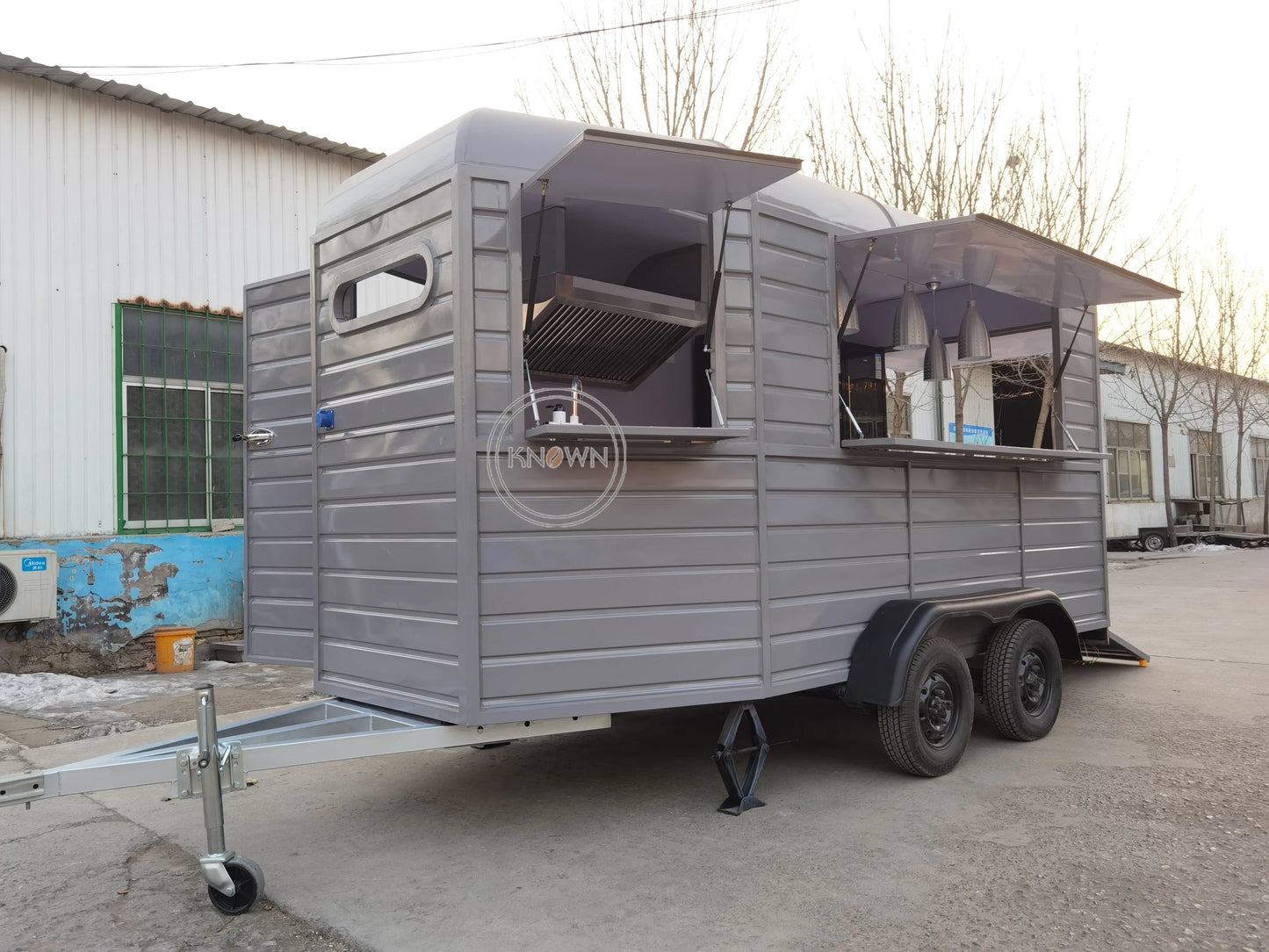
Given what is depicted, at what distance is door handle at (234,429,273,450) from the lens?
4.91 metres

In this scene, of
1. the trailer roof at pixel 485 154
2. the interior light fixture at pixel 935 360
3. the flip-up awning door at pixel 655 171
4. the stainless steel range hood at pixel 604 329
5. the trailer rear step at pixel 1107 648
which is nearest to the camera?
the flip-up awning door at pixel 655 171

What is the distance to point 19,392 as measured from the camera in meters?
7.46

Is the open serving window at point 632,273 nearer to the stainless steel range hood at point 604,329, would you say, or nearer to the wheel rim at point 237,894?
the stainless steel range hood at point 604,329

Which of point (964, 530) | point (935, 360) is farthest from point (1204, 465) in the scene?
point (964, 530)

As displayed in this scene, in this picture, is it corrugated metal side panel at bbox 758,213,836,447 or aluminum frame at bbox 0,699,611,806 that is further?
corrugated metal side panel at bbox 758,213,836,447

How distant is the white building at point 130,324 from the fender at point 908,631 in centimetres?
595

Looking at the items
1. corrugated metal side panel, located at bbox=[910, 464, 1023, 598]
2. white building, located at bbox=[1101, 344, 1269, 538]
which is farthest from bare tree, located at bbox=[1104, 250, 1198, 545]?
corrugated metal side panel, located at bbox=[910, 464, 1023, 598]

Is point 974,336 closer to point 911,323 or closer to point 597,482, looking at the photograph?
point 911,323

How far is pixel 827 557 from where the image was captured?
14.8 ft

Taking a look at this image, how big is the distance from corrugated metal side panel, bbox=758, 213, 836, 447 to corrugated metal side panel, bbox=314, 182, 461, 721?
Answer: 1.42 meters

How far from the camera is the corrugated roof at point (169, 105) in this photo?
7496 mm

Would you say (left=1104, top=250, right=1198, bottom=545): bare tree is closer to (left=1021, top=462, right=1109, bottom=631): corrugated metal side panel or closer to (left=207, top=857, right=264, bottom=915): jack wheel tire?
(left=1021, top=462, right=1109, bottom=631): corrugated metal side panel

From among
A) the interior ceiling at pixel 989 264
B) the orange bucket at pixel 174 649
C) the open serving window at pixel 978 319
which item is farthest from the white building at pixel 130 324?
the interior ceiling at pixel 989 264

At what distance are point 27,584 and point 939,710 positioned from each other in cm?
634
